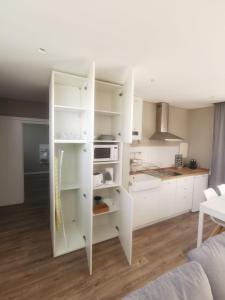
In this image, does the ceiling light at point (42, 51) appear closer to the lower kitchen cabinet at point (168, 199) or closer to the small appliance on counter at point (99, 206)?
the small appliance on counter at point (99, 206)

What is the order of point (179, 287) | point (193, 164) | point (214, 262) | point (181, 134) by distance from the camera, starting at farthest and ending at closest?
point (181, 134) < point (193, 164) < point (214, 262) < point (179, 287)

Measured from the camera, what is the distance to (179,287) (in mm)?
855

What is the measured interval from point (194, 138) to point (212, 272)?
3580 mm

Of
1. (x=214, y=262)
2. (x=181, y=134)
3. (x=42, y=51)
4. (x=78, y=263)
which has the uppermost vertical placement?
(x=42, y=51)

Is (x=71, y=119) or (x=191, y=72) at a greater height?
(x=191, y=72)

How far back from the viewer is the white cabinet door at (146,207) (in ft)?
8.72

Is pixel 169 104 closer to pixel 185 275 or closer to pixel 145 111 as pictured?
pixel 145 111

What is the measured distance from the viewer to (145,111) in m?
3.50

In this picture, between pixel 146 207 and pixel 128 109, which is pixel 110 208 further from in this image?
pixel 128 109

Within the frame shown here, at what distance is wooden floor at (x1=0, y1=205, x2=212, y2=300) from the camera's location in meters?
1.63

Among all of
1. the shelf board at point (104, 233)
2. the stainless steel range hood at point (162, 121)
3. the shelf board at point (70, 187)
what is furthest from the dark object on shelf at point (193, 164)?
the shelf board at point (70, 187)

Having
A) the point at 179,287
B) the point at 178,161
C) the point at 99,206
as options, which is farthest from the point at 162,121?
the point at 179,287

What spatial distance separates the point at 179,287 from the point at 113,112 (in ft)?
6.03

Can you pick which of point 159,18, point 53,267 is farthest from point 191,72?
point 53,267
